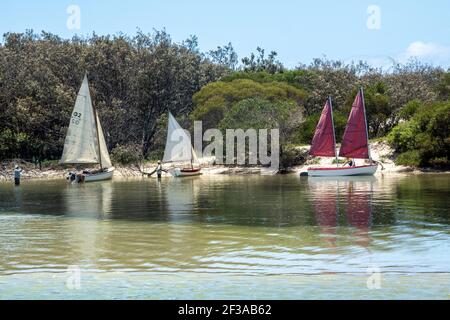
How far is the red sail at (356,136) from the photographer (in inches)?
1891

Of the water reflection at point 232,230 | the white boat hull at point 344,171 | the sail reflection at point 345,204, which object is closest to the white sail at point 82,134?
the water reflection at point 232,230

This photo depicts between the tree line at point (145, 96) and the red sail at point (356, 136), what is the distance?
7.73 meters

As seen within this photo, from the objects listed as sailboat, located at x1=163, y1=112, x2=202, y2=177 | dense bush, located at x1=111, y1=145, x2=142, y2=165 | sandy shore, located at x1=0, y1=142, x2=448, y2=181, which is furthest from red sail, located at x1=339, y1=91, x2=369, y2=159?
dense bush, located at x1=111, y1=145, x2=142, y2=165

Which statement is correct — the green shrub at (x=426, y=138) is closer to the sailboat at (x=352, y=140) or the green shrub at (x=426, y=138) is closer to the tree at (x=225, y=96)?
the sailboat at (x=352, y=140)

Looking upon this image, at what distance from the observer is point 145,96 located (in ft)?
221

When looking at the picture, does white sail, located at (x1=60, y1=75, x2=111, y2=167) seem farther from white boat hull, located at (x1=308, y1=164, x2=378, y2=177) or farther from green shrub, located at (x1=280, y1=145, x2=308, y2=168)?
white boat hull, located at (x1=308, y1=164, x2=378, y2=177)

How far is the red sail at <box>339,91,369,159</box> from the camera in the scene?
4803cm

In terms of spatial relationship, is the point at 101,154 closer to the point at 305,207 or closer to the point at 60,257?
the point at 305,207

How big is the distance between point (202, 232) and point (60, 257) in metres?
4.98

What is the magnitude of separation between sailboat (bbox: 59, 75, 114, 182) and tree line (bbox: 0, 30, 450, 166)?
26.2 feet

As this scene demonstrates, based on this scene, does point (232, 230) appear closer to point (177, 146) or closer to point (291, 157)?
point (291, 157)

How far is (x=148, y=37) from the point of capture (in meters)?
67.8

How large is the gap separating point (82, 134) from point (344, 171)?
18480mm
